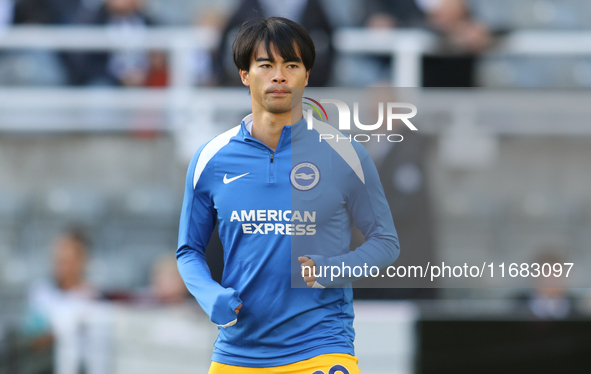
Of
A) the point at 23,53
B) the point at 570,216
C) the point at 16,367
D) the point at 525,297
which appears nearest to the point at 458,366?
the point at 525,297

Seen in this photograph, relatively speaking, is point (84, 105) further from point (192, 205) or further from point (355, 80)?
point (192, 205)

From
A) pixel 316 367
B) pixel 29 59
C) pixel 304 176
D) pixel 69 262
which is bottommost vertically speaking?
pixel 316 367

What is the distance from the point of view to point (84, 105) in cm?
741

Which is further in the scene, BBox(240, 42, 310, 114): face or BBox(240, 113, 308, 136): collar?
BBox(240, 113, 308, 136): collar

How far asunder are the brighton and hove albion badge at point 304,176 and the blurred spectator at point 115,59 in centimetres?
513

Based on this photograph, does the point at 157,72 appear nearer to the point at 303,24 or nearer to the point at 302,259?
the point at 303,24

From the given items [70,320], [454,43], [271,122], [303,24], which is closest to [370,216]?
[271,122]

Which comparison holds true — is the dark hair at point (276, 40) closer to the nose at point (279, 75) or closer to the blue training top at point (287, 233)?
the nose at point (279, 75)

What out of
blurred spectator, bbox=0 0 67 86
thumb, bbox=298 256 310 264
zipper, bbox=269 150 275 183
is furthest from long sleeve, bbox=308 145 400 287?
blurred spectator, bbox=0 0 67 86

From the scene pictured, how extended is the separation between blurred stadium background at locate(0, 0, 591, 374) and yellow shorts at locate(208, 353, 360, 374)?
6.59ft

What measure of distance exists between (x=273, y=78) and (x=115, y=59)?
5.28 m

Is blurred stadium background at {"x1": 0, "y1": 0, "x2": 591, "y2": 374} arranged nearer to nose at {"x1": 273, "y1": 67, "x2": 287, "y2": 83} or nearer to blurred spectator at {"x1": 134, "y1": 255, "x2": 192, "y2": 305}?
blurred spectator at {"x1": 134, "y1": 255, "x2": 192, "y2": 305}

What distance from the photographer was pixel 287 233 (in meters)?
2.66

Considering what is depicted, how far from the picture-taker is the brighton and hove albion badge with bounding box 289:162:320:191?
2.68 m
